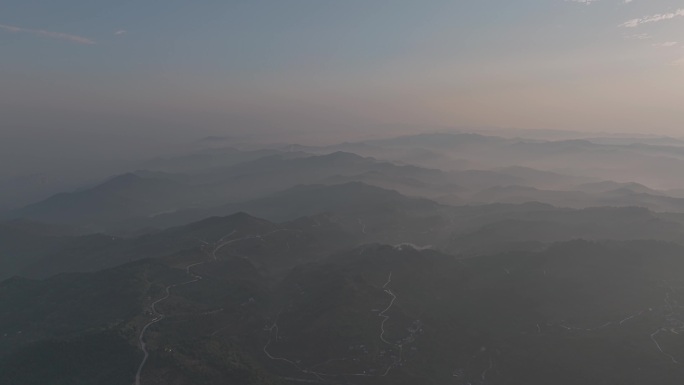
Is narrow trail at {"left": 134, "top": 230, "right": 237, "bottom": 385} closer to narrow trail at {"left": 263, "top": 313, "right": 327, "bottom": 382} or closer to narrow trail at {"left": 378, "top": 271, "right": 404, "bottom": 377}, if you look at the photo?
narrow trail at {"left": 263, "top": 313, "right": 327, "bottom": 382}

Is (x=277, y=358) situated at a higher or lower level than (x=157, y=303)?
lower

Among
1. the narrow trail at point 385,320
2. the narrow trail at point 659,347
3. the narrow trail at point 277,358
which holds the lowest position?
the narrow trail at point 277,358

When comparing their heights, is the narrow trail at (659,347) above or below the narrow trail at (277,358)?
above

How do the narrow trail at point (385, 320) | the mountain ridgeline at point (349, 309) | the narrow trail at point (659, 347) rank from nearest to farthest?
the mountain ridgeline at point (349, 309)
the narrow trail at point (659, 347)
the narrow trail at point (385, 320)

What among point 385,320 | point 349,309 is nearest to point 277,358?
Result: point 349,309

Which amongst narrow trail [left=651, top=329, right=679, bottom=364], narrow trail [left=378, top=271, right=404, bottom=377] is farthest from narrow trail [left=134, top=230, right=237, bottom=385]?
narrow trail [left=651, top=329, right=679, bottom=364]

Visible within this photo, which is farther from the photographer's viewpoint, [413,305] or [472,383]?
[413,305]

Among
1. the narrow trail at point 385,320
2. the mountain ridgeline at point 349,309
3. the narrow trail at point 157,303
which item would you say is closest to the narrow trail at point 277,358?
the mountain ridgeline at point 349,309

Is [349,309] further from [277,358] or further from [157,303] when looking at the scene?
[157,303]

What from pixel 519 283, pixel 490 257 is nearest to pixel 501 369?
pixel 519 283

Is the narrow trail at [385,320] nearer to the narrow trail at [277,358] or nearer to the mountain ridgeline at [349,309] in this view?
the mountain ridgeline at [349,309]

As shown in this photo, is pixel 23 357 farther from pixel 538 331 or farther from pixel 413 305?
pixel 538 331
